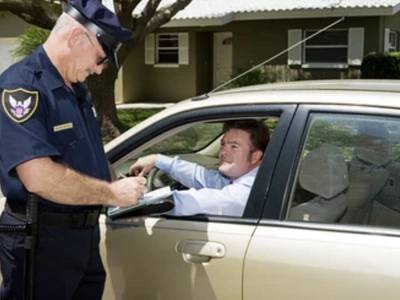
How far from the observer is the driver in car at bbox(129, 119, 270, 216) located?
9.06 feet

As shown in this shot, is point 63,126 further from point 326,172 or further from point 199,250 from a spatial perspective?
point 326,172

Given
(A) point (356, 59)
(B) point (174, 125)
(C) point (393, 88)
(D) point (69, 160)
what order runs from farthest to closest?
1. (A) point (356, 59)
2. (B) point (174, 125)
3. (C) point (393, 88)
4. (D) point (69, 160)

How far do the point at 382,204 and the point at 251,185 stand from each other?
0.56 m

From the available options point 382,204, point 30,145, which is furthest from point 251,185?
point 30,145

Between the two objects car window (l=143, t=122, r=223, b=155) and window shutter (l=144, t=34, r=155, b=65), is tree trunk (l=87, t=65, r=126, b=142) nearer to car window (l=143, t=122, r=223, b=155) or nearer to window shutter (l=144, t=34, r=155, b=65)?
car window (l=143, t=122, r=223, b=155)

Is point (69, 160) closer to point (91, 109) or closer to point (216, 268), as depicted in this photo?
point (91, 109)

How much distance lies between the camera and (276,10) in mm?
17641

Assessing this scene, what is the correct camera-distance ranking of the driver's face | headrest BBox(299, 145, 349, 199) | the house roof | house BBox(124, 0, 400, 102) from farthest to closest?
house BBox(124, 0, 400, 102)
the house roof
the driver's face
headrest BBox(299, 145, 349, 199)

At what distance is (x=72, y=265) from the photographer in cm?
258

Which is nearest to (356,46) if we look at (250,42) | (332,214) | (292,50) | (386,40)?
(386,40)

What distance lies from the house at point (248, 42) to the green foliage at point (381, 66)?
4.03 ft

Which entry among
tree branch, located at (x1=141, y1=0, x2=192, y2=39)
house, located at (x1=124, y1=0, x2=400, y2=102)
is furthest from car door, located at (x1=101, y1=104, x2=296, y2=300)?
house, located at (x1=124, y1=0, x2=400, y2=102)

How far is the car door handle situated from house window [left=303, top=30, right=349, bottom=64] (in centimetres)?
1633

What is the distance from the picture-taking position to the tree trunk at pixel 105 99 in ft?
38.5
